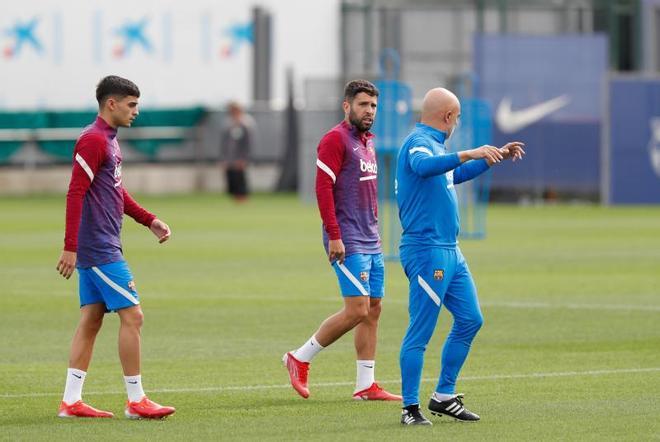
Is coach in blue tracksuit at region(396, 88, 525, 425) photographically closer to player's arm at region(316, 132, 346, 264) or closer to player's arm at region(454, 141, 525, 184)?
player's arm at region(454, 141, 525, 184)

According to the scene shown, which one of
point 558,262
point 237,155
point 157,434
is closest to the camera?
point 157,434

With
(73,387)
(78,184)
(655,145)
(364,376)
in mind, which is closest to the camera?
(78,184)

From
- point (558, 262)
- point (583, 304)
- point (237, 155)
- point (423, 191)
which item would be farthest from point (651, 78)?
point (423, 191)

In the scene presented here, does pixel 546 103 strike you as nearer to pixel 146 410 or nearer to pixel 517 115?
pixel 517 115

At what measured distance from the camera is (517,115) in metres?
40.2

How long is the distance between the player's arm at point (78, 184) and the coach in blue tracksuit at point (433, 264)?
1.81 metres

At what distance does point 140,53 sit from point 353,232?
3756 centimetres

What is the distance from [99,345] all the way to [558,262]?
10.1 meters

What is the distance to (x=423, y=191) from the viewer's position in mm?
10539

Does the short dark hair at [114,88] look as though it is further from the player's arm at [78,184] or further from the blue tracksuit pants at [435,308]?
the blue tracksuit pants at [435,308]

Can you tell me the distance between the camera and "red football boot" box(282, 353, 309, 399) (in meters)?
11.8

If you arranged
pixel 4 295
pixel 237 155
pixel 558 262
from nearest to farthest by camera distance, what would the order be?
pixel 4 295
pixel 558 262
pixel 237 155

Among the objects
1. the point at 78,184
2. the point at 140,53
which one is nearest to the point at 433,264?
the point at 78,184

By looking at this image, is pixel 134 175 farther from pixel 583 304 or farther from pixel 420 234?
pixel 420 234
